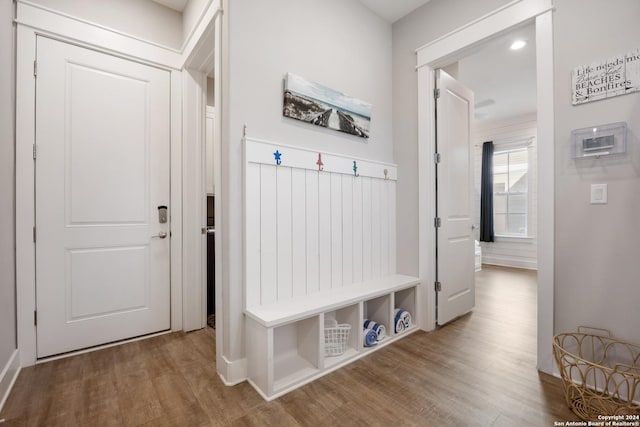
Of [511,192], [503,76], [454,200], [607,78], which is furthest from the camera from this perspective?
[511,192]

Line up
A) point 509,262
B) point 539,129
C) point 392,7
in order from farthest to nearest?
1. point 509,262
2. point 392,7
3. point 539,129

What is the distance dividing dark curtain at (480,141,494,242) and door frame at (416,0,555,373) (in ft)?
12.8

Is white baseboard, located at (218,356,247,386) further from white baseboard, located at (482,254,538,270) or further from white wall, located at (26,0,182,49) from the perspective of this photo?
white baseboard, located at (482,254,538,270)

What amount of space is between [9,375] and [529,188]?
682cm

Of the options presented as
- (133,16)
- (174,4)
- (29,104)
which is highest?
(174,4)

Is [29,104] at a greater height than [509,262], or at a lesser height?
greater

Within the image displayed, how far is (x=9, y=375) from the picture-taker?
1.66 metres

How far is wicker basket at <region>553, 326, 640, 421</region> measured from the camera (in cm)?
137

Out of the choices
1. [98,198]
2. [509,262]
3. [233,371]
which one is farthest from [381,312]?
[509,262]

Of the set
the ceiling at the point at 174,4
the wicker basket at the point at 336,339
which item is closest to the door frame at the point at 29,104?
the ceiling at the point at 174,4

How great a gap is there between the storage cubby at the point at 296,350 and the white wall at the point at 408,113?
115cm

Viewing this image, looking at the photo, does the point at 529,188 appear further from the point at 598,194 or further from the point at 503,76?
the point at 598,194

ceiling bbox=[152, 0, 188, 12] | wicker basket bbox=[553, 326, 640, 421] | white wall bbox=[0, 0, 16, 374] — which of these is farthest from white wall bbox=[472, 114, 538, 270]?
white wall bbox=[0, 0, 16, 374]

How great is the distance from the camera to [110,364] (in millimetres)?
1940
